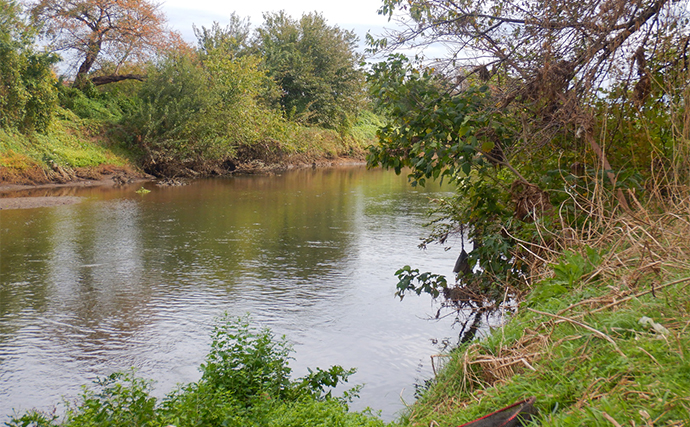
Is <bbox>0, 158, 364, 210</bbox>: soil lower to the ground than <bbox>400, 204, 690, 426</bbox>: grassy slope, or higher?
lower

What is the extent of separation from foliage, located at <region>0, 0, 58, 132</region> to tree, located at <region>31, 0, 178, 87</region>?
6560mm

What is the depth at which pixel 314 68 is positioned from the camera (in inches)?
1661

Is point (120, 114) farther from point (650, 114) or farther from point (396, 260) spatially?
point (650, 114)

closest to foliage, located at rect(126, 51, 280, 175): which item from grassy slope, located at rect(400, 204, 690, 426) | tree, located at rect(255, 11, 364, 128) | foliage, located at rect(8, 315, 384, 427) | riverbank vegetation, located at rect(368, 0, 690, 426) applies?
tree, located at rect(255, 11, 364, 128)

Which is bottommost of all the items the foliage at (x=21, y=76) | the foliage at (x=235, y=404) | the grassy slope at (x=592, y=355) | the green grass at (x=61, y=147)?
the foliage at (x=235, y=404)

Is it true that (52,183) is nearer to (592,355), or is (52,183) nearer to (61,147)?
(61,147)

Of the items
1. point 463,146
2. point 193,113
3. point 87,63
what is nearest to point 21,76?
point 193,113

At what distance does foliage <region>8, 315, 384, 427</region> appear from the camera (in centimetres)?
437

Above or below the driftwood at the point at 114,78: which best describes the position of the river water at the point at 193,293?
below

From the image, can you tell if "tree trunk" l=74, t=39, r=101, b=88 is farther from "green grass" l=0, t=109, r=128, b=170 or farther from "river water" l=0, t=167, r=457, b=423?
"river water" l=0, t=167, r=457, b=423

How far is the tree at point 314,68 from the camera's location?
40.2m

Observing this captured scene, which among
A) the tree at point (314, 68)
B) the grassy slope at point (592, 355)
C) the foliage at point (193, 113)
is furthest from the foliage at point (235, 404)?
the tree at point (314, 68)

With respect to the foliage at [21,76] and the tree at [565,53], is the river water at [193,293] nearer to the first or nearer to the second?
the tree at [565,53]

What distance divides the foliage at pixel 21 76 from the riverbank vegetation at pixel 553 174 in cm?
1866
